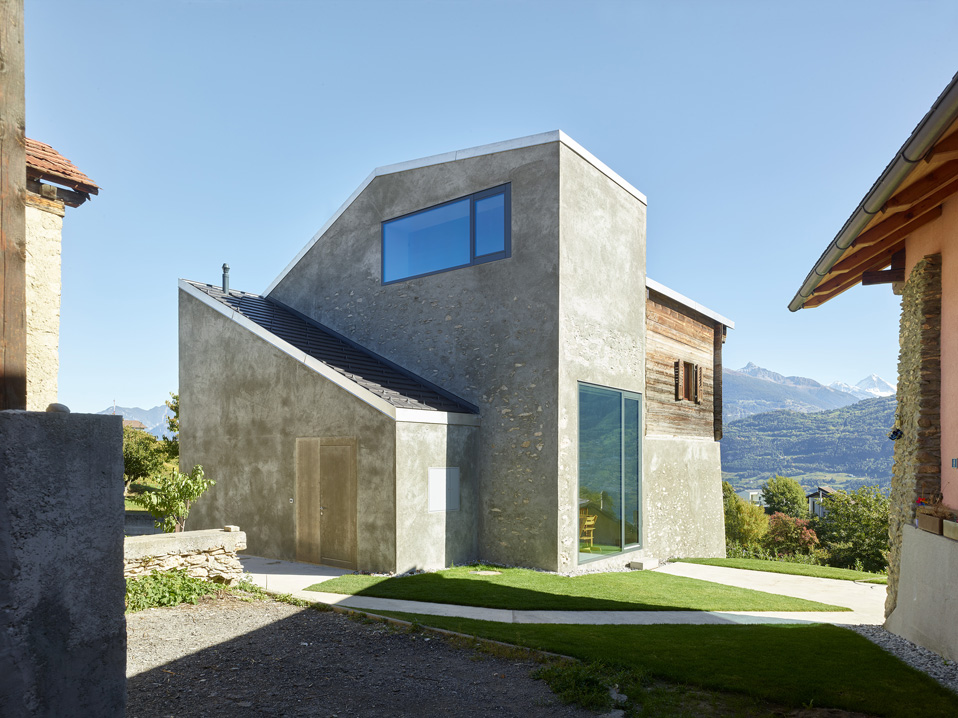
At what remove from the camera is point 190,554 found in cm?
878

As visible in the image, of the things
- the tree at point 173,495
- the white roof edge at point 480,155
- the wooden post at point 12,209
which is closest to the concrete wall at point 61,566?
the wooden post at point 12,209

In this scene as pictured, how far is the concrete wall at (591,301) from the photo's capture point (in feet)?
38.4

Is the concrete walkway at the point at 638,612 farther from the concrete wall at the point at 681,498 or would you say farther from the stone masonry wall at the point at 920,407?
the concrete wall at the point at 681,498

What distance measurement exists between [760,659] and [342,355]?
10015 mm

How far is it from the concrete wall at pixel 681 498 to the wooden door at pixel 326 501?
22.2 feet

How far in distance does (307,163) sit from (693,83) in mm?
8711

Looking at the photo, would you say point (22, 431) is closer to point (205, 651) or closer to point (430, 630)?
point (205, 651)

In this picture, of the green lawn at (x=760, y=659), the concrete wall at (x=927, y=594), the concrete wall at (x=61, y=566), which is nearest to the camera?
the concrete wall at (x=61, y=566)

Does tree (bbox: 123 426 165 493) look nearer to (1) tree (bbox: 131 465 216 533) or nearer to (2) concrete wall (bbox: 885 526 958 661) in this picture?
(1) tree (bbox: 131 465 216 533)

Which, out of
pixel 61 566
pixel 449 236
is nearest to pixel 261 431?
pixel 449 236

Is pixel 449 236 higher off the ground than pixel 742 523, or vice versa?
pixel 449 236

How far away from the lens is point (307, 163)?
43.3ft

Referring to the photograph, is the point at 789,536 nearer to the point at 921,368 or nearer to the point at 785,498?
the point at 785,498

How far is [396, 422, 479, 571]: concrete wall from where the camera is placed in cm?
1070
